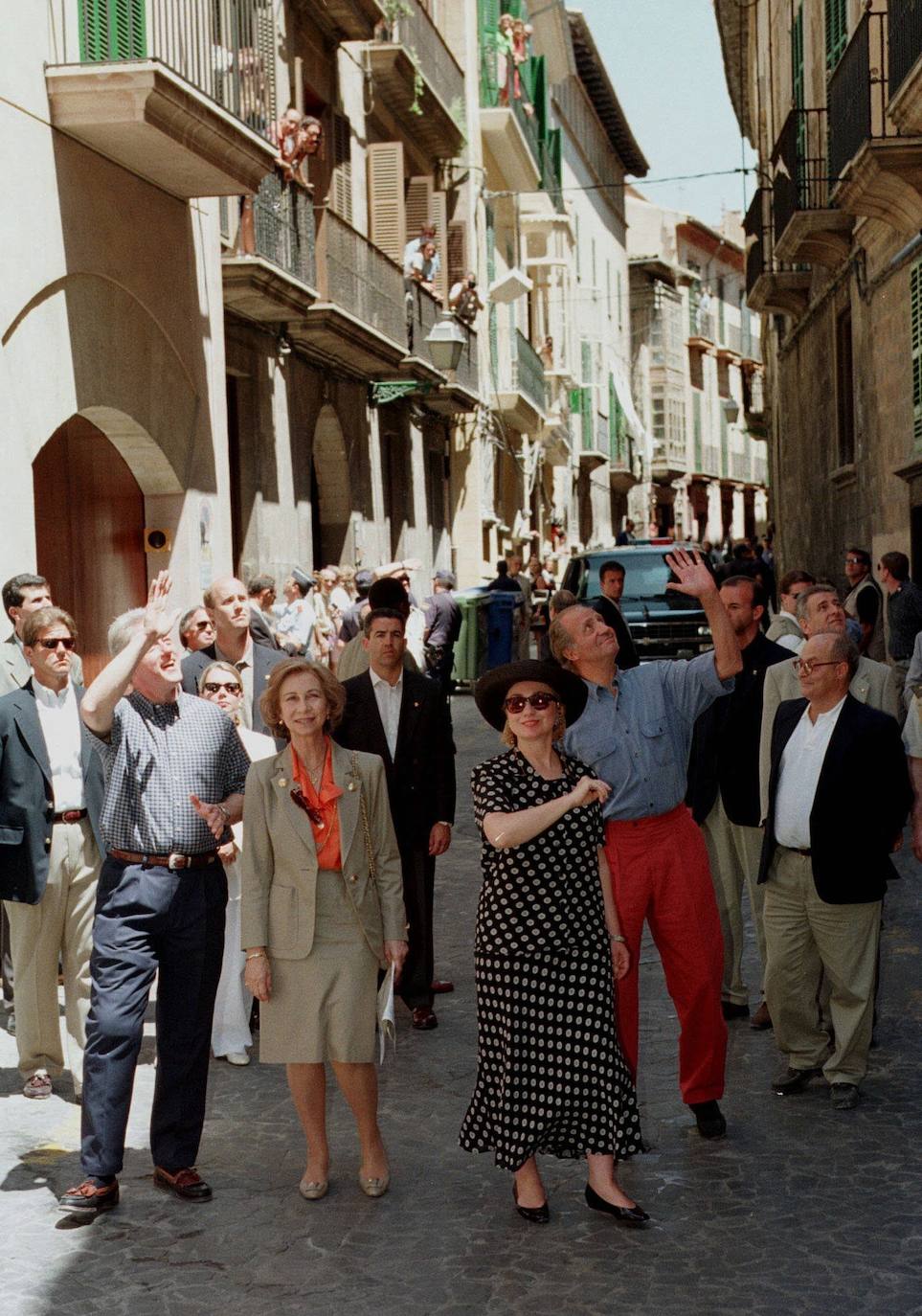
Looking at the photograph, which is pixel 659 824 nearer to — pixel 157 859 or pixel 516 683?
pixel 516 683

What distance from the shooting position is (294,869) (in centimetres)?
549

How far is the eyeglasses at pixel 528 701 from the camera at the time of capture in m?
5.33

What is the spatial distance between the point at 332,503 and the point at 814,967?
1642cm

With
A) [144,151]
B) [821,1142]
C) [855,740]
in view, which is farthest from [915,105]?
[821,1142]

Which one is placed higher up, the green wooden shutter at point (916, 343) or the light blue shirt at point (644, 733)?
the green wooden shutter at point (916, 343)

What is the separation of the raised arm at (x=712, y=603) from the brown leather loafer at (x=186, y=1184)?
219cm

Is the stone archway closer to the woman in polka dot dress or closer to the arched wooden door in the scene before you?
the arched wooden door

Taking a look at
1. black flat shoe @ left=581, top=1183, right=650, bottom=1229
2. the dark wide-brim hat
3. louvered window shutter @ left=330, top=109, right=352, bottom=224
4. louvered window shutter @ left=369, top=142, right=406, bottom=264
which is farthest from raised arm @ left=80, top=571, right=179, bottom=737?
louvered window shutter @ left=369, top=142, right=406, bottom=264

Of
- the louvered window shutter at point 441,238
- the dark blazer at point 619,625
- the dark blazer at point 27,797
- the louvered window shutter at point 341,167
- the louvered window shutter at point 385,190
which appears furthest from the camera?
the louvered window shutter at point 441,238

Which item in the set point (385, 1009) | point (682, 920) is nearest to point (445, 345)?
point (682, 920)

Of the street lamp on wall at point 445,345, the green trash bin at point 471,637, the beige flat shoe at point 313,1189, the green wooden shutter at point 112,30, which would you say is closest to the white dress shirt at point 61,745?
the beige flat shoe at point 313,1189

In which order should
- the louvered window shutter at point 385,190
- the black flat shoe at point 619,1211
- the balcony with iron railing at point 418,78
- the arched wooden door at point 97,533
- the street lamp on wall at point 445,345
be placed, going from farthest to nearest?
the louvered window shutter at point 385,190 < the balcony with iron railing at point 418,78 < the street lamp on wall at point 445,345 < the arched wooden door at point 97,533 < the black flat shoe at point 619,1211

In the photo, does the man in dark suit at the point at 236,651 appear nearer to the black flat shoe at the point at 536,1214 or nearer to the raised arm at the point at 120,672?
the raised arm at the point at 120,672

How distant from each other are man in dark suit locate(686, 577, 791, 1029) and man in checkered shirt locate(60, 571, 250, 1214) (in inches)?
98.1
